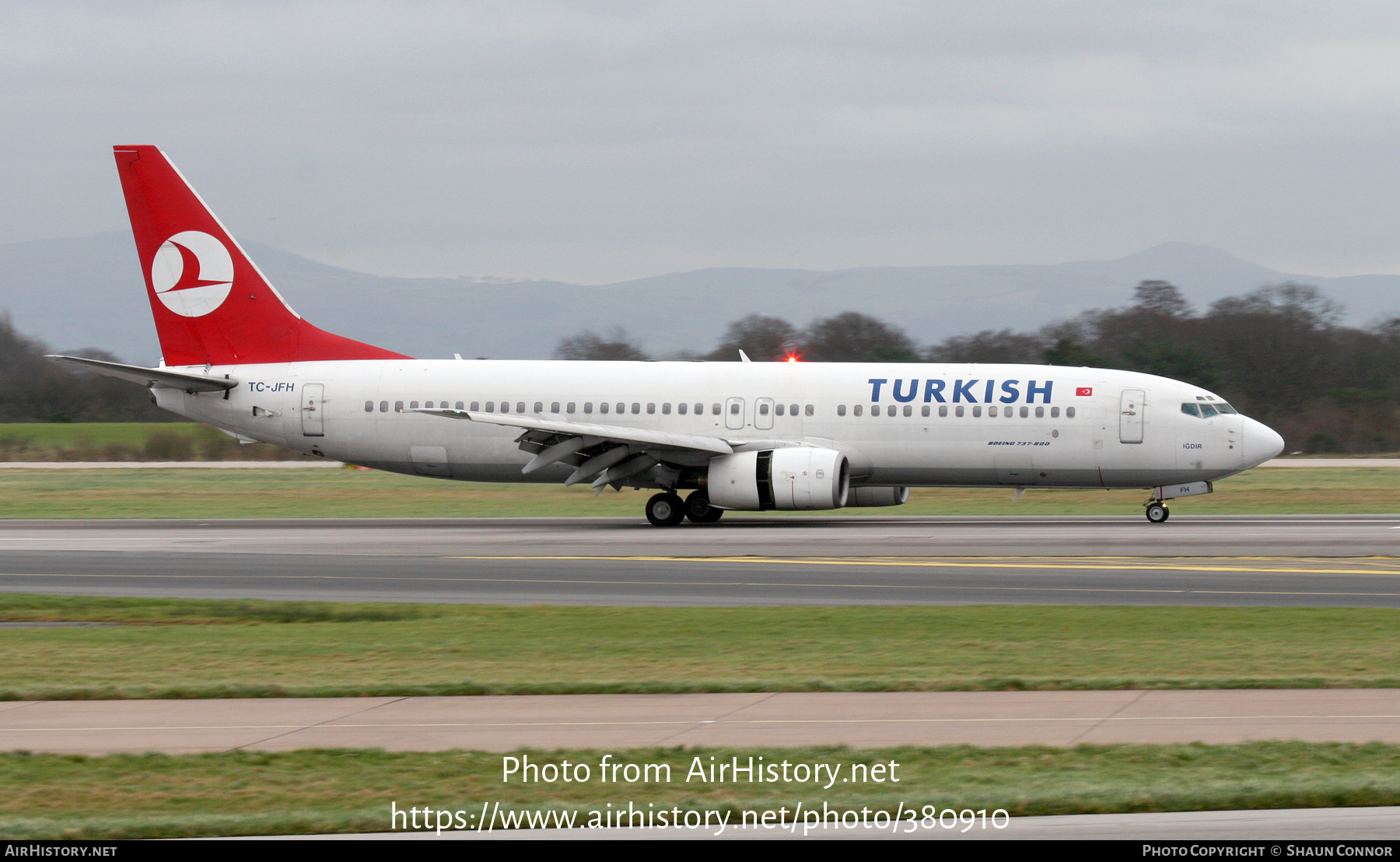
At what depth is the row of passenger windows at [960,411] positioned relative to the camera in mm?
31562

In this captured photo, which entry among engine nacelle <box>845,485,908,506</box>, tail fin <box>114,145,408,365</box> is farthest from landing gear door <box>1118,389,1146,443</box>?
tail fin <box>114,145,408,365</box>

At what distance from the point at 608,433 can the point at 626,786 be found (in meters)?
22.6

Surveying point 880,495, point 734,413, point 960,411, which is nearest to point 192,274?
Answer: point 734,413

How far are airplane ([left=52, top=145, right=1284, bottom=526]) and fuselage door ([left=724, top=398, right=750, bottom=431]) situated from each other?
0.04 metres

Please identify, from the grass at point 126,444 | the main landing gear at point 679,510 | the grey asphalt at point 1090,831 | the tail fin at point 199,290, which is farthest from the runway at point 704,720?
the grass at point 126,444

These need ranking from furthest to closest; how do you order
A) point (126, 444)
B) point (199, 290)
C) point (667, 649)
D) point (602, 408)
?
point (126, 444) → point (199, 290) → point (602, 408) → point (667, 649)

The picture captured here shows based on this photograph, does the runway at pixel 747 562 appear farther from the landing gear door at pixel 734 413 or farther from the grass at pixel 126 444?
the grass at pixel 126 444

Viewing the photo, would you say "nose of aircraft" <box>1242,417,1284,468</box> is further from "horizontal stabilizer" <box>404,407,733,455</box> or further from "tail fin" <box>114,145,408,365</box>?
"tail fin" <box>114,145,408,365</box>

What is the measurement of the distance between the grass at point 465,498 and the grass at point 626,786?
1054 inches

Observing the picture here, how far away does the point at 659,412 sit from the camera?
33375mm

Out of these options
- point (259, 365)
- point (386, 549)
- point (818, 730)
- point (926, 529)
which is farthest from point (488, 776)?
point (259, 365)

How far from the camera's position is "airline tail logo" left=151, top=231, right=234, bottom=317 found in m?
35.8

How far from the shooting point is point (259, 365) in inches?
1398

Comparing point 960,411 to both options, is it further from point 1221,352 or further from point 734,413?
point 1221,352
